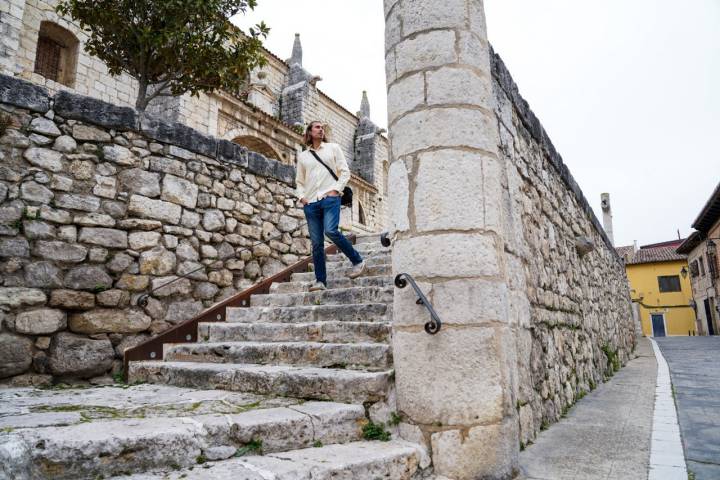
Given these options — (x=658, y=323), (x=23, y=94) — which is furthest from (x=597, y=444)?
(x=658, y=323)

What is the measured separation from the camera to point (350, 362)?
Result: 291 centimetres

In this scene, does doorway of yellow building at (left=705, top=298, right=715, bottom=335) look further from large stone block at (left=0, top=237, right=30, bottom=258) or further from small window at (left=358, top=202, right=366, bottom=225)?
large stone block at (left=0, top=237, right=30, bottom=258)

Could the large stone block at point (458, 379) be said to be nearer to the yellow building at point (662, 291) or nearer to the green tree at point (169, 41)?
the green tree at point (169, 41)

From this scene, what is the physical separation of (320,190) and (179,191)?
143 cm

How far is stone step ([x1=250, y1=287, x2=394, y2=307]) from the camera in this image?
12.6 ft

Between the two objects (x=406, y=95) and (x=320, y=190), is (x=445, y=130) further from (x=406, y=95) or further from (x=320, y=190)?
(x=320, y=190)

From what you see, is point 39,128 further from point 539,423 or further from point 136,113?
point 539,423

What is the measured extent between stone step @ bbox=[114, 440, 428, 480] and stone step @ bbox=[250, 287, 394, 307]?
5.34ft

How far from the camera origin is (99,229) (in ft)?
12.8

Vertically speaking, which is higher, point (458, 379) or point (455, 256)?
point (455, 256)

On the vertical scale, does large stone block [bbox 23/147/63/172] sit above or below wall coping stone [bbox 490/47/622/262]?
below

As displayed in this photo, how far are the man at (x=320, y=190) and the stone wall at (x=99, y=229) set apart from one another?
1.11 meters

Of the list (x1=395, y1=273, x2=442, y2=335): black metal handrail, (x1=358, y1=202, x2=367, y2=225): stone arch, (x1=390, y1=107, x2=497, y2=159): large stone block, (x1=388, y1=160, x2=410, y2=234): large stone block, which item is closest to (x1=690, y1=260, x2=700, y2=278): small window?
(x1=358, y1=202, x2=367, y2=225): stone arch

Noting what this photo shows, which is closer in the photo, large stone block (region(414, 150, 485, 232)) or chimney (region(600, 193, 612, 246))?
large stone block (region(414, 150, 485, 232))
